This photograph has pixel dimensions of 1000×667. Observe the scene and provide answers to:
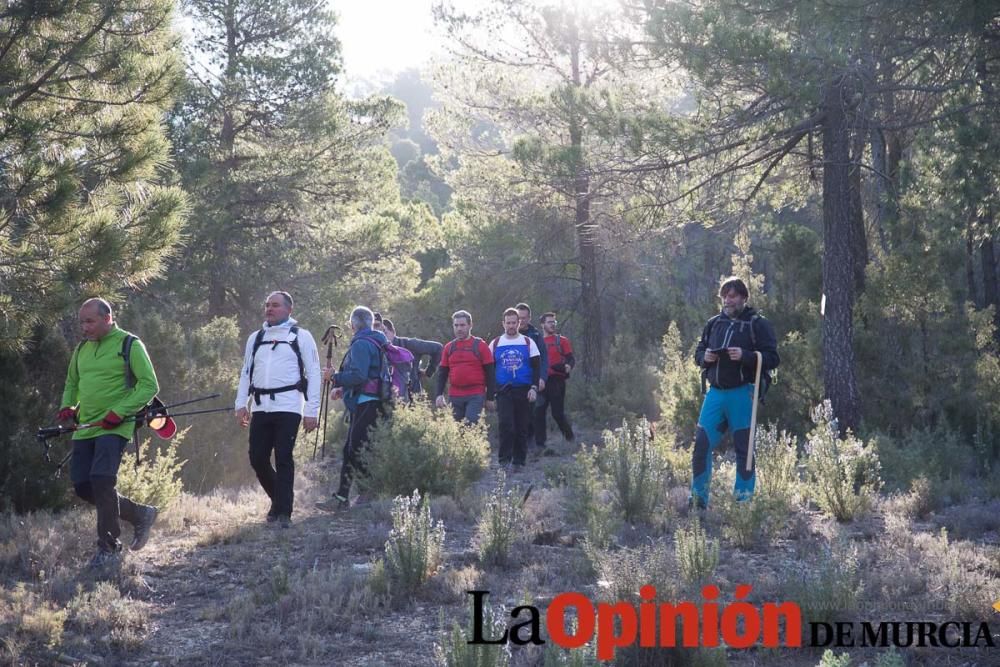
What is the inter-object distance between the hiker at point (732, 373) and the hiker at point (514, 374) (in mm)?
3676

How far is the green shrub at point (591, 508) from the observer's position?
6844 millimetres

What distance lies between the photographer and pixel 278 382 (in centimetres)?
824

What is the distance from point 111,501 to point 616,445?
13.4 ft

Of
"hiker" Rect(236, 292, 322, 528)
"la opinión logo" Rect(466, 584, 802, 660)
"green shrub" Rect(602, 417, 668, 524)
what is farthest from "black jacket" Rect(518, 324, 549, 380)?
"la opinión logo" Rect(466, 584, 802, 660)

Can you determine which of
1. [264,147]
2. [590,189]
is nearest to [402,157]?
[264,147]

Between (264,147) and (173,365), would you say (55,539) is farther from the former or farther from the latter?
(264,147)

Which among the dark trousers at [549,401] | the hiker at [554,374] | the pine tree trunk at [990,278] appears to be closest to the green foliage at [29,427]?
the hiker at [554,374]

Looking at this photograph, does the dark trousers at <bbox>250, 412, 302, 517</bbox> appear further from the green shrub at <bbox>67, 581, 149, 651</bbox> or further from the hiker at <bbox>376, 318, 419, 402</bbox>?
the green shrub at <bbox>67, 581, 149, 651</bbox>

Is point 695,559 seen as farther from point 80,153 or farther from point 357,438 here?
point 80,153

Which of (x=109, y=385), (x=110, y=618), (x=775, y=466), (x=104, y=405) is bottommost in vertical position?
(x=110, y=618)

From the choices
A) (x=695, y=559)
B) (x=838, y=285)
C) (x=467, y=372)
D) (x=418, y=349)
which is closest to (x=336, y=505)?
(x=467, y=372)

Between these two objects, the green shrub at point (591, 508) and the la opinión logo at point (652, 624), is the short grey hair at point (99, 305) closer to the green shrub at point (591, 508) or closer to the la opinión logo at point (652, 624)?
the la opinión logo at point (652, 624)

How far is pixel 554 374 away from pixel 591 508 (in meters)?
6.90

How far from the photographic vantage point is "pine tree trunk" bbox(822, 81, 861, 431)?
38.3 ft
